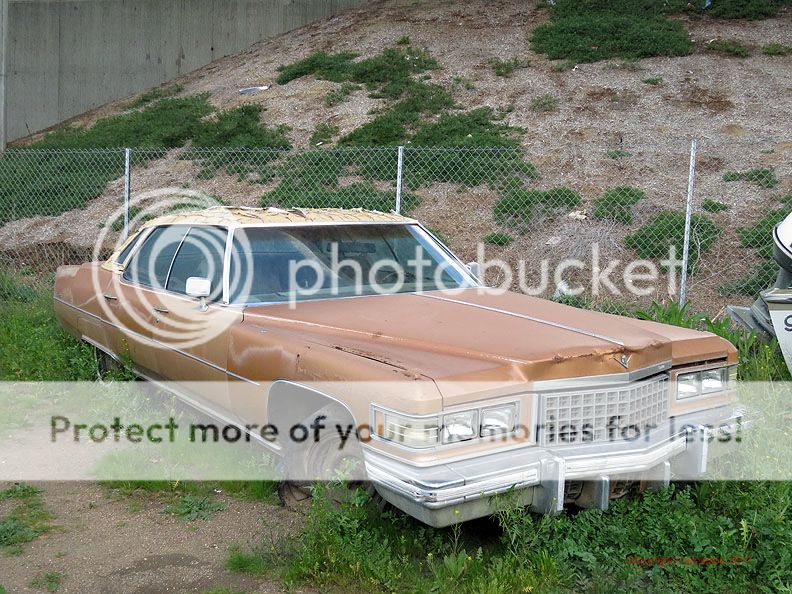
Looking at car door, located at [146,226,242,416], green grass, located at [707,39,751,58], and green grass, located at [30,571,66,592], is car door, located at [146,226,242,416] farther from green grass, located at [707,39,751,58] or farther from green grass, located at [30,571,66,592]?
green grass, located at [707,39,751,58]

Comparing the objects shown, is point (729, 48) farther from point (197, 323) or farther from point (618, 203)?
point (197, 323)

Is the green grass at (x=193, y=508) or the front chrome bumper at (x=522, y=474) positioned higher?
the front chrome bumper at (x=522, y=474)

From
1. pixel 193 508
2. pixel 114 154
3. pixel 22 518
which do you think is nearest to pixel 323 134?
pixel 114 154

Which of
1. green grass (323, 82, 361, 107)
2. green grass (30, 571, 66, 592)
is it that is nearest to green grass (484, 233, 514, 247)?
green grass (323, 82, 361, 107)

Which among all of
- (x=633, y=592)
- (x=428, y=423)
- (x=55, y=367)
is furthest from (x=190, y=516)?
(x=55, y=367)

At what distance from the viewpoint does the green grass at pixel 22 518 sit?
4184mm

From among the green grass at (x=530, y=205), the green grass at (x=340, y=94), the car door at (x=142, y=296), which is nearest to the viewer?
the car door at (x=142, y=296)

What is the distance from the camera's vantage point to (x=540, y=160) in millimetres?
13398

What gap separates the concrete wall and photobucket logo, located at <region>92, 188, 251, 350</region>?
16.9m

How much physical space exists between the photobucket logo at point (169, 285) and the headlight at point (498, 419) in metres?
1.75

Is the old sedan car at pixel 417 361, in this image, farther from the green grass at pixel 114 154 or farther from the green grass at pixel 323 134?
the green grass at pixel 323 134

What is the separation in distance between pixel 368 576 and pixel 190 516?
1.29 metres

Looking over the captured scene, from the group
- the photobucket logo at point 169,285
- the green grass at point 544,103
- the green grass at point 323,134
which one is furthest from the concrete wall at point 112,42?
the photobucket logo at point 169,285

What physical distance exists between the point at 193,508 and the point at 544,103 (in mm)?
12874
